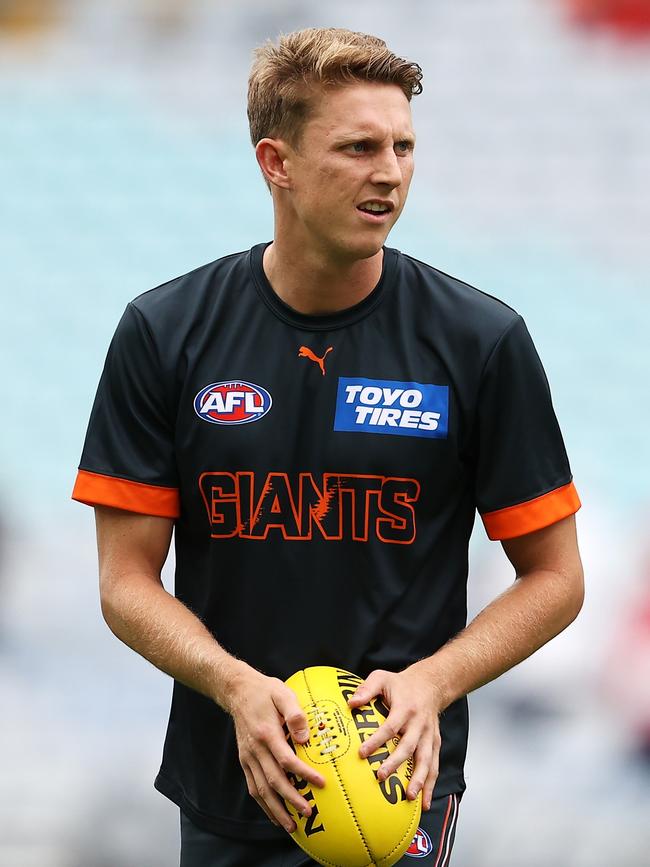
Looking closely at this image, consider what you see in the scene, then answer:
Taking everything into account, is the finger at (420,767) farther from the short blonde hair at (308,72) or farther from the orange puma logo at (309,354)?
the short blonde hair at (308,72)

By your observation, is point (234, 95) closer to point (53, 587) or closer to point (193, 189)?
point (193, 189)

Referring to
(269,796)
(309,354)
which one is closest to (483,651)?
(269,796)

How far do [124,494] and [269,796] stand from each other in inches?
25.4

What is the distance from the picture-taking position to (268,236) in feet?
16.9

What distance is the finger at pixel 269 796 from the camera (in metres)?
2.42

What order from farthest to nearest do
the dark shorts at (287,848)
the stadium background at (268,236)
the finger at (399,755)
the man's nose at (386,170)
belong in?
the stadium background at (268,236) < the dark shorts at (287,848) < the man's nose at (386,170) < the finger at (399,755)

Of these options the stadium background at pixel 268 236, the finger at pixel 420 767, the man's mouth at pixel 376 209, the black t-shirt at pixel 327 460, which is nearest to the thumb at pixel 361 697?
the finger at pixel 420 767

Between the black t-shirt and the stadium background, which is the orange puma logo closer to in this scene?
the black t-shirt

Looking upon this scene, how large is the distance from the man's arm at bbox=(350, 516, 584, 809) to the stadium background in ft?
6.02

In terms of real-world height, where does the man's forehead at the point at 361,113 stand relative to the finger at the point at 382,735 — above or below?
above

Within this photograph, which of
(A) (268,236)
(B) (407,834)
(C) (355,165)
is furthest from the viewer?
(A) (268,236)

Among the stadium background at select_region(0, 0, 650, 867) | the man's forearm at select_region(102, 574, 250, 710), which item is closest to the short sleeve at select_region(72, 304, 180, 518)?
the man's forearm at select_region(102, 574, 250, 710)

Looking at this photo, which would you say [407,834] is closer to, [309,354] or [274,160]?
[309,354]

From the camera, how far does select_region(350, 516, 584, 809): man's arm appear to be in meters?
2.43
